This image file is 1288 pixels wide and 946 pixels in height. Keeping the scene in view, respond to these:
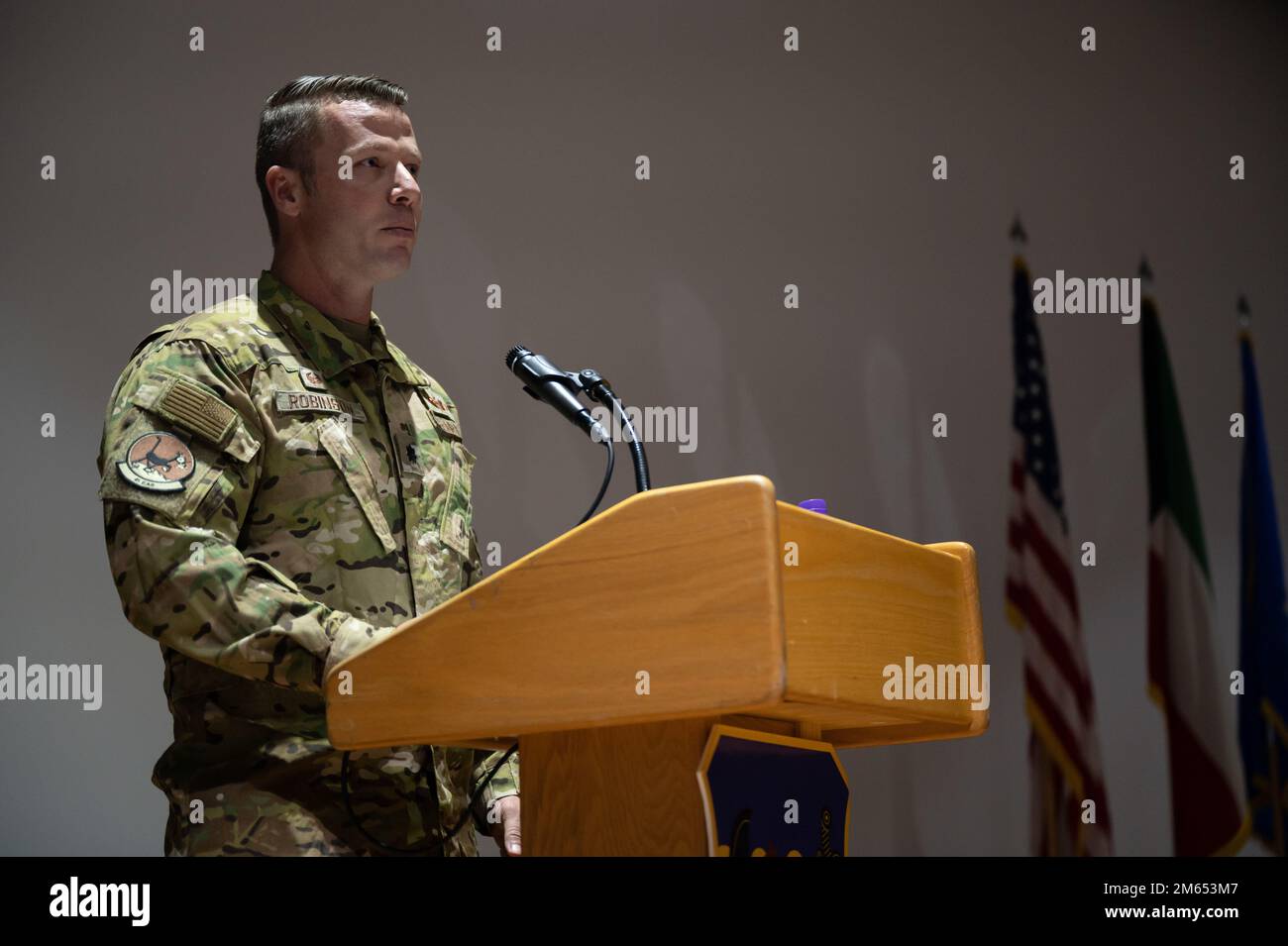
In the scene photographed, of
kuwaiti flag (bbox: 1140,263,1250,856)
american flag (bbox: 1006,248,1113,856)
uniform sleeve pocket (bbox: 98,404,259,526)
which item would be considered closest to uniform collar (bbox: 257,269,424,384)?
uniform sleeve pocket (bbox: 98,404,259,526)

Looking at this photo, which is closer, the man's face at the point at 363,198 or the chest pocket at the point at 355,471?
the chest pocket at the point at 355,471

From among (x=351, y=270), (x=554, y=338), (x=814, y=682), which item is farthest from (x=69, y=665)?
(x=814, y=682)

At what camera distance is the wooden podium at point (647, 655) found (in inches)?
47.2

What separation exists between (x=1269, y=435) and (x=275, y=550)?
10.7 feet

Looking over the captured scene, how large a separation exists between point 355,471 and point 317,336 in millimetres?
225

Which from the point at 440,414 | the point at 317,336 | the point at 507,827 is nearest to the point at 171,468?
the point at 317,336

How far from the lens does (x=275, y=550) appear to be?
1.73m

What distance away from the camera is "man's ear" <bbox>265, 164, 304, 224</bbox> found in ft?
6.54

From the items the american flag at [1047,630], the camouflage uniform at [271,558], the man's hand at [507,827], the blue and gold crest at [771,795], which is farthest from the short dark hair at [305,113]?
the american flag at [1047,630]

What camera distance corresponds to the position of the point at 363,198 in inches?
76.7

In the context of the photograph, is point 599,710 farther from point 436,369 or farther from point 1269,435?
point 1269,435

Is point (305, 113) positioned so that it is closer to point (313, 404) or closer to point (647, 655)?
point (313, 404)

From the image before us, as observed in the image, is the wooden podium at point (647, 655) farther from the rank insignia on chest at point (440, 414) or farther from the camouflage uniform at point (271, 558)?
the rank insignia on chest at point (440, 414)

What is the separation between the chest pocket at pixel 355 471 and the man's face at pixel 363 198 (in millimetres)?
256
